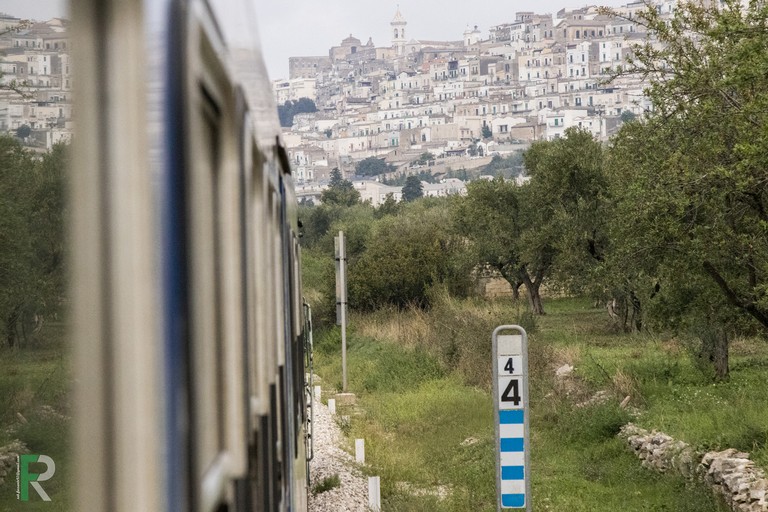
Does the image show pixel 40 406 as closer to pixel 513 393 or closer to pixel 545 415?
pixel 513 393

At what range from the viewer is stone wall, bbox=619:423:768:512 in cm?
997

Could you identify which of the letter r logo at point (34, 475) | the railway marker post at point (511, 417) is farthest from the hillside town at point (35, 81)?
the railway marker post at point (511, 417)

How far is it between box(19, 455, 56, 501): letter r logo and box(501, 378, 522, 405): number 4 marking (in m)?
6.14

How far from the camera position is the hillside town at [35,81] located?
1195mm

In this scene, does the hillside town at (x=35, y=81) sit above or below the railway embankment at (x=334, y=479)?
above

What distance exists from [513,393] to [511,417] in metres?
0.16

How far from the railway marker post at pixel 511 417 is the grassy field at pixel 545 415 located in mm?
2722

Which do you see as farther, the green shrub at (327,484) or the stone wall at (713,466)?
the green shrub at (327,484)

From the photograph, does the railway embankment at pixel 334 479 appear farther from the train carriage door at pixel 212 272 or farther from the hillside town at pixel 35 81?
the hillside town at pixel 35 81

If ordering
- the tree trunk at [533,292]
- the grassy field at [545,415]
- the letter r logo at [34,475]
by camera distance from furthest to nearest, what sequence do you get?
the tree trunk at [533,292] → the grassy field at [545,415] → the letter r logo at [34,475]

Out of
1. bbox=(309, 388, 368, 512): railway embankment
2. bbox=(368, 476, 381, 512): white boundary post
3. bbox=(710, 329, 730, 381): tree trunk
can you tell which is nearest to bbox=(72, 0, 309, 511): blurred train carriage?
bbox=(368, 476, 381, 512): white boundary post

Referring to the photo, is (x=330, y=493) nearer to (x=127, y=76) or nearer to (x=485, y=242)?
(x=127, y=76)

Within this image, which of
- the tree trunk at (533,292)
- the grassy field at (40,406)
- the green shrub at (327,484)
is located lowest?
the tree trunk at (533,292)

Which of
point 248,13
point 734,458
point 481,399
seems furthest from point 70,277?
point 481,399
